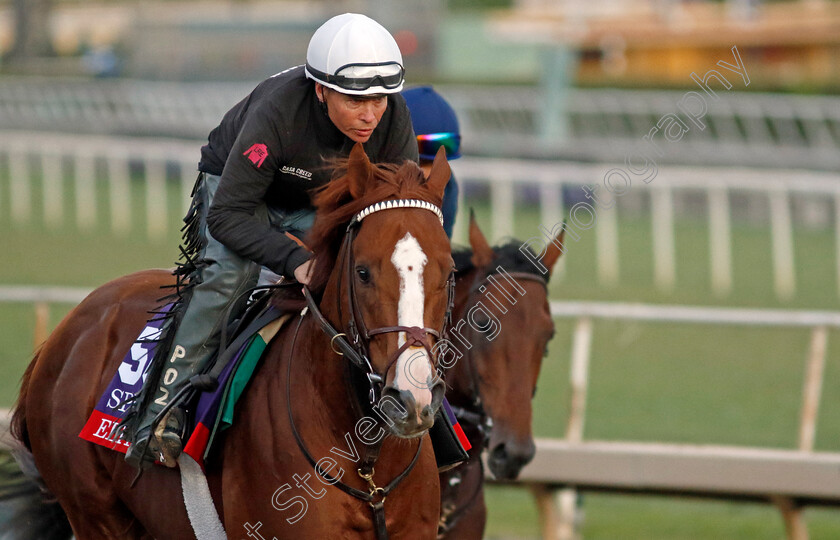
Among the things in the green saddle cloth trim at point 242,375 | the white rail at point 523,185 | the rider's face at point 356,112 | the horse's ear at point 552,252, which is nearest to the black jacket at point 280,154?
the rider's face at point 356,112

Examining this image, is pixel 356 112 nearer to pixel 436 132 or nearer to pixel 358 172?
pixel 358 172

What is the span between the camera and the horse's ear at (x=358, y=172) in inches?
120

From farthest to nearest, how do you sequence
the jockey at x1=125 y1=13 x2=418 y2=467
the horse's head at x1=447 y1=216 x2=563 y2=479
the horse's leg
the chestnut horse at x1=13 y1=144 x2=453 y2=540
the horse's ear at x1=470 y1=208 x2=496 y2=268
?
1. the horse's ear at x1=470 y1=208 x2=496 y2=268
2. the horse's leg
3. the horse's head at x1=447 y1=216 x2=563 y2=479
4. the jockey at x1=125 y1=13 x2=418 y2=467
5. the chestnut horse at x1=13 y1=144 x2=453 y2=540

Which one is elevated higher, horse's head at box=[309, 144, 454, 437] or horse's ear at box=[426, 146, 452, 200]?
horse's ear at box=[426, 146, 452, 200]

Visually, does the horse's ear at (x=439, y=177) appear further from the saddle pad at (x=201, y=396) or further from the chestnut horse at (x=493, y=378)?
the chestnut horse at (x=493, y=378)

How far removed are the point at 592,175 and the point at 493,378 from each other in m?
12.4

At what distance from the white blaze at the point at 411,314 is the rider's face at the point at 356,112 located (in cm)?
62

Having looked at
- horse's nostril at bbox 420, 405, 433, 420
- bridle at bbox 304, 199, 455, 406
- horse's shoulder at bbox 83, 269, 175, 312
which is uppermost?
bridle at bbox 304, 199, 455, 406

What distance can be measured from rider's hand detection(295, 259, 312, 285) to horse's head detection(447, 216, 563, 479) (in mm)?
1216

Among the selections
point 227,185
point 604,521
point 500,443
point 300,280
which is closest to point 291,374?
point 300,280

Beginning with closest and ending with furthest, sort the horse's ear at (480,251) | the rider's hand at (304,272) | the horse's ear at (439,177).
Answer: the horse's ear at (439,177), the rider's hand at (304,272), the horse's ear at (480,251)

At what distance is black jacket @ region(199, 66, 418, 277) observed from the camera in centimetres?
340

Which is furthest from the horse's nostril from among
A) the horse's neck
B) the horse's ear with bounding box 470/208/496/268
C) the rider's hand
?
the horse's ear with bounding box 470/208/496/268

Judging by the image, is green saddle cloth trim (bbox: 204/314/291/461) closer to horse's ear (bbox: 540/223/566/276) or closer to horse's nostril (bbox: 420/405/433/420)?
horse's nostril (bbox: 420/405/433/420)
